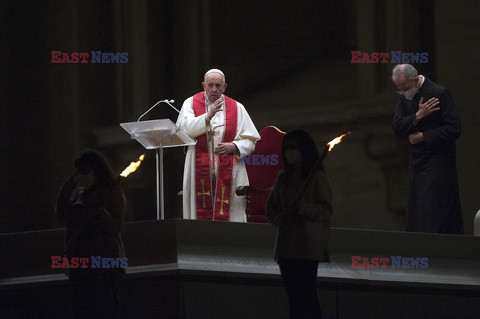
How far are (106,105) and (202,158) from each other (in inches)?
120

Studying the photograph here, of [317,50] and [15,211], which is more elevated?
[317,50]

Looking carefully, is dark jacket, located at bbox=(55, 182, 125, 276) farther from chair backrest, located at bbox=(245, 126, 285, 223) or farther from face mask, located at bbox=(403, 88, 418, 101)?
face mask, located at bbox=(403, 88, 418, 101)

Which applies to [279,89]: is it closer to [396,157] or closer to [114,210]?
[396,157]

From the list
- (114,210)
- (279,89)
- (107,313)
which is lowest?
Answer: (107,313)

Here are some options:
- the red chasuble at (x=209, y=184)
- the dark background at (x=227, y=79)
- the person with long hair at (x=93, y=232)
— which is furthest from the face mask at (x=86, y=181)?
the dark background at (x=227, y=79)

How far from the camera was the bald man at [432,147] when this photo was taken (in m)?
10.3

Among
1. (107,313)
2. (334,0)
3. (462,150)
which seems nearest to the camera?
(107,313)

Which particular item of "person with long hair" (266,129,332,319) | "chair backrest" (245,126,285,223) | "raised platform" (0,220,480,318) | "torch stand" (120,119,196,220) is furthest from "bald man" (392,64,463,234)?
"person with long hair" (266,129,332,319)

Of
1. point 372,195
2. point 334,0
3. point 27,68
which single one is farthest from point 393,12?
point 27,68

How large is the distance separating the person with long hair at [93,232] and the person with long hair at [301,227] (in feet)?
3.39

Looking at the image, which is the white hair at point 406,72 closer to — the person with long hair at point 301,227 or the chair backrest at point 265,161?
the chair backrest at point 265,161

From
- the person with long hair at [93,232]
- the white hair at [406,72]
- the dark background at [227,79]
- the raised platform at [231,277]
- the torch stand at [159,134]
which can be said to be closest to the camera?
the person with long hair at [93,232]

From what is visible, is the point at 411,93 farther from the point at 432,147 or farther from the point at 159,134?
the point at 159,134

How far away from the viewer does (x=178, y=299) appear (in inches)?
350
